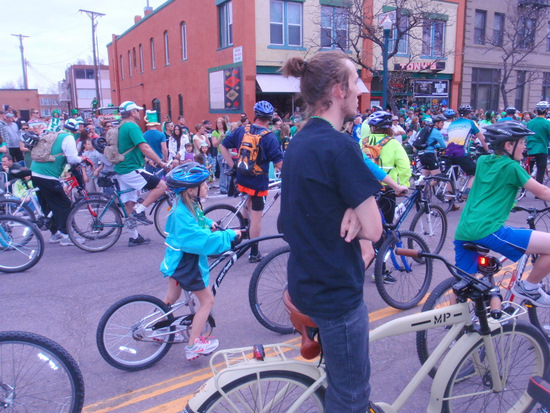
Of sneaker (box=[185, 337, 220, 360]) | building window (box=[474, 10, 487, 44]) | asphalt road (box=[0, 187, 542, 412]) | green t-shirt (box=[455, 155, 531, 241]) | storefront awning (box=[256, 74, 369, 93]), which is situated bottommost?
asphalt road (box=[0, 187, 542, 412])

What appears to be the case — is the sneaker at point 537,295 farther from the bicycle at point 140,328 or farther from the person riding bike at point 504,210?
the bicycle at point 140,328

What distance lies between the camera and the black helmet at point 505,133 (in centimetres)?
342

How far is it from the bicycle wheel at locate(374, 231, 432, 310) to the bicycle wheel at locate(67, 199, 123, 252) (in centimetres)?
422

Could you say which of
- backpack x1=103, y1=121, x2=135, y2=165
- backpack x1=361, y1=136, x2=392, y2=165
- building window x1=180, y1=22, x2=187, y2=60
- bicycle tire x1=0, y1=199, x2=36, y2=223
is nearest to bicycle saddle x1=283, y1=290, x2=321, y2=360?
backpack x1=361, y1=136, x2=392, y2=165

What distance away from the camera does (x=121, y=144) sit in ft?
22.8

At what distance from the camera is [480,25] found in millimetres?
25484

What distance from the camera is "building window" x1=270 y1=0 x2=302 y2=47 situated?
19547 mm

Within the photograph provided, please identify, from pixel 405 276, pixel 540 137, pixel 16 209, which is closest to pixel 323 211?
pixel 405 276

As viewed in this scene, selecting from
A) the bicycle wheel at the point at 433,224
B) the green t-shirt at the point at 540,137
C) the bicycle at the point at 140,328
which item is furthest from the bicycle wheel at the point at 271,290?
the green t-shirt at the point at 540,137

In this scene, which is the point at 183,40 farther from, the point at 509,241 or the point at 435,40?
the point at 509,241

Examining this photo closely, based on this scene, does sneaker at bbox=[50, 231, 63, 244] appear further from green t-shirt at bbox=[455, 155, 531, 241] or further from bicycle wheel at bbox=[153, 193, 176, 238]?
green t-shirt at bbox=[455, 155, 531, 241]

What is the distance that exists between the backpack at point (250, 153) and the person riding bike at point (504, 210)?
293 cm

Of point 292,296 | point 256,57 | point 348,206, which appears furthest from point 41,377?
point 256,57

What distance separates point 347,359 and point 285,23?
19645 millimetres
